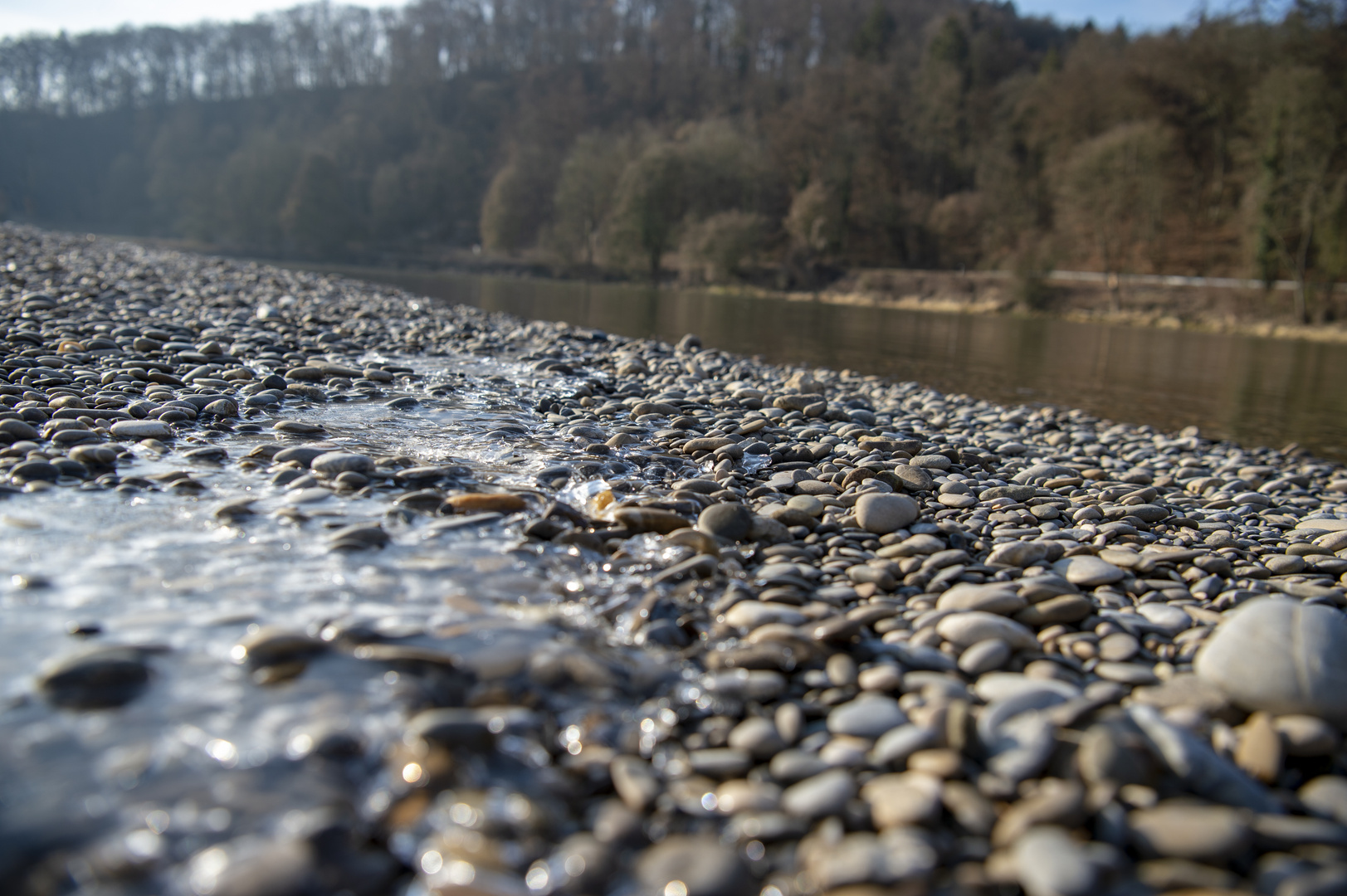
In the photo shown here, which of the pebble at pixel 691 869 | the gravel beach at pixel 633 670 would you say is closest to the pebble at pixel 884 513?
the gravel beach at pixel 633 670

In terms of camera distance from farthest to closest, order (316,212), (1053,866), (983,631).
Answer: (316,212), (983,631), (1053,866)

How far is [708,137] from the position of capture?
165 feet

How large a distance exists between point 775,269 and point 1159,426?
39.5 m

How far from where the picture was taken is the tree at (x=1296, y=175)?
3212cm

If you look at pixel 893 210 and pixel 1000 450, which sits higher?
pixel 893 210

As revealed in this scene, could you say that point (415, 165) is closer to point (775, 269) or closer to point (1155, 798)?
point (775, 269)

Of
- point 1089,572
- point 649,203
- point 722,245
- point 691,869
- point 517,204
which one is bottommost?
point 691,869

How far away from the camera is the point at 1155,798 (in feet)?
5.93

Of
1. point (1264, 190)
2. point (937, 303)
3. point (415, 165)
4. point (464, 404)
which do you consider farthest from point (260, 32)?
point (464, 404)

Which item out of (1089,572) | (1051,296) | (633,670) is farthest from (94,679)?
(1051,296)

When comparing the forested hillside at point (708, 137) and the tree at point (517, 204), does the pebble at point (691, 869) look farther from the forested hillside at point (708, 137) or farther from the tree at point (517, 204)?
the tree at point (517, 204)

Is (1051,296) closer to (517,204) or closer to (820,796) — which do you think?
(517,204)

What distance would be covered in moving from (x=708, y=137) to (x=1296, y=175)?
30958mm

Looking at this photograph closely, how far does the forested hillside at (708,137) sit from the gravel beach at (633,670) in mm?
38175
